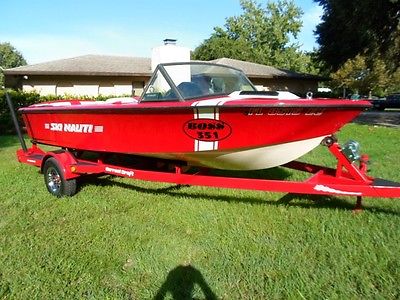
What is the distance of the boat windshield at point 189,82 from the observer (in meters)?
4.61

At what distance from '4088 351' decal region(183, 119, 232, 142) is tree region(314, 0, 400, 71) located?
1347cm

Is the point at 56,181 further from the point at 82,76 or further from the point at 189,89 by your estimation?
the point at 82,76

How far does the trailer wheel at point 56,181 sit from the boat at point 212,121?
0.58m

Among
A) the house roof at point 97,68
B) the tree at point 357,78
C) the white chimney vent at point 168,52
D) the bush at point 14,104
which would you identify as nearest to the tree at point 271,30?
the tree at point 357,78

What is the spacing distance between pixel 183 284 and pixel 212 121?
1772 millimetres

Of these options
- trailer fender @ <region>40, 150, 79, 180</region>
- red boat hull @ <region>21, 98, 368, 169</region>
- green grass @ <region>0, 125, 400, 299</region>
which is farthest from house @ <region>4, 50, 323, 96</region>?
green grass @ <region>0, 125, 400, 299</region>

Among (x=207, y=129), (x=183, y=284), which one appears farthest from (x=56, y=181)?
(x=183, y=284)

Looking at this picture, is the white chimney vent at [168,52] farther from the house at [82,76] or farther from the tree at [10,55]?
the tree at [10,55]

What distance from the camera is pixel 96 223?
4.49 m

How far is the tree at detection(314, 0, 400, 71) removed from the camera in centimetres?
1569

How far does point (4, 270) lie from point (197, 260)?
1.74 meters

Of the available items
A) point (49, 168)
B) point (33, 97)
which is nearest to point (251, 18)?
point (33, 97)

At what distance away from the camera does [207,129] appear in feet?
13.9

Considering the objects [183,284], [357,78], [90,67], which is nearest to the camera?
[183,284]
